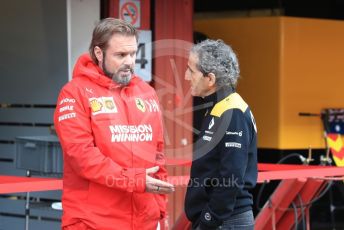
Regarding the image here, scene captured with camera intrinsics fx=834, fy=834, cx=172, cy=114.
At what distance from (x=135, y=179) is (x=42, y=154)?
2783 millimetres

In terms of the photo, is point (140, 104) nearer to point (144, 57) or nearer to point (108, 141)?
point (108, 141)

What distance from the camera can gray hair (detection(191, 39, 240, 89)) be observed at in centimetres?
402

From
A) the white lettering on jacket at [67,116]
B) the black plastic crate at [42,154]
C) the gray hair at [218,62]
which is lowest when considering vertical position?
the black plastic crate at [42,154]

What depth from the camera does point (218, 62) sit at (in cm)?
403

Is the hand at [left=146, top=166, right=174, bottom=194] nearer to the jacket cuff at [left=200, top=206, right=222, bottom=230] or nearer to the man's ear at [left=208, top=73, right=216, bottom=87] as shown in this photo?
the jacket cuff at [left=200, top=206, right=222, bottom=230]

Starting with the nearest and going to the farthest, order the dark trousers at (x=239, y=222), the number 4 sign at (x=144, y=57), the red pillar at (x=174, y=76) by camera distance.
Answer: the dark trousers at (x=239, y=222) < the number 4 sign at (x=144, y=57) < the red pillar at (x=174, y=76)

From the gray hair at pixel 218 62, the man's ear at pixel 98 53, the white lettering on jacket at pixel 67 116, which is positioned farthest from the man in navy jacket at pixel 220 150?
the white lettering on jacket at pixel 67 116

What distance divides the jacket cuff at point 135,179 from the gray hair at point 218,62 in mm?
614

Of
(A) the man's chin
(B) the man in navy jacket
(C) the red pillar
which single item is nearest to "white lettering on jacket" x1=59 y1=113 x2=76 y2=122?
(A) the man's chin

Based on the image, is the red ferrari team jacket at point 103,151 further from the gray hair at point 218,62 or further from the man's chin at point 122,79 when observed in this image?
the gray hair at point 218,62

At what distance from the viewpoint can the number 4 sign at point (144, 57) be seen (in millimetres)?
6910

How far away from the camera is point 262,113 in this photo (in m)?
9.07

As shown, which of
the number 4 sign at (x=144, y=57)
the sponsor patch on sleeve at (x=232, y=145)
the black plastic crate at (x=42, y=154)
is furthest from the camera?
the number 4 sign at (x=144, y=57)

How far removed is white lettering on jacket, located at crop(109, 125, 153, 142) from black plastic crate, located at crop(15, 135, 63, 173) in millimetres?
2614
